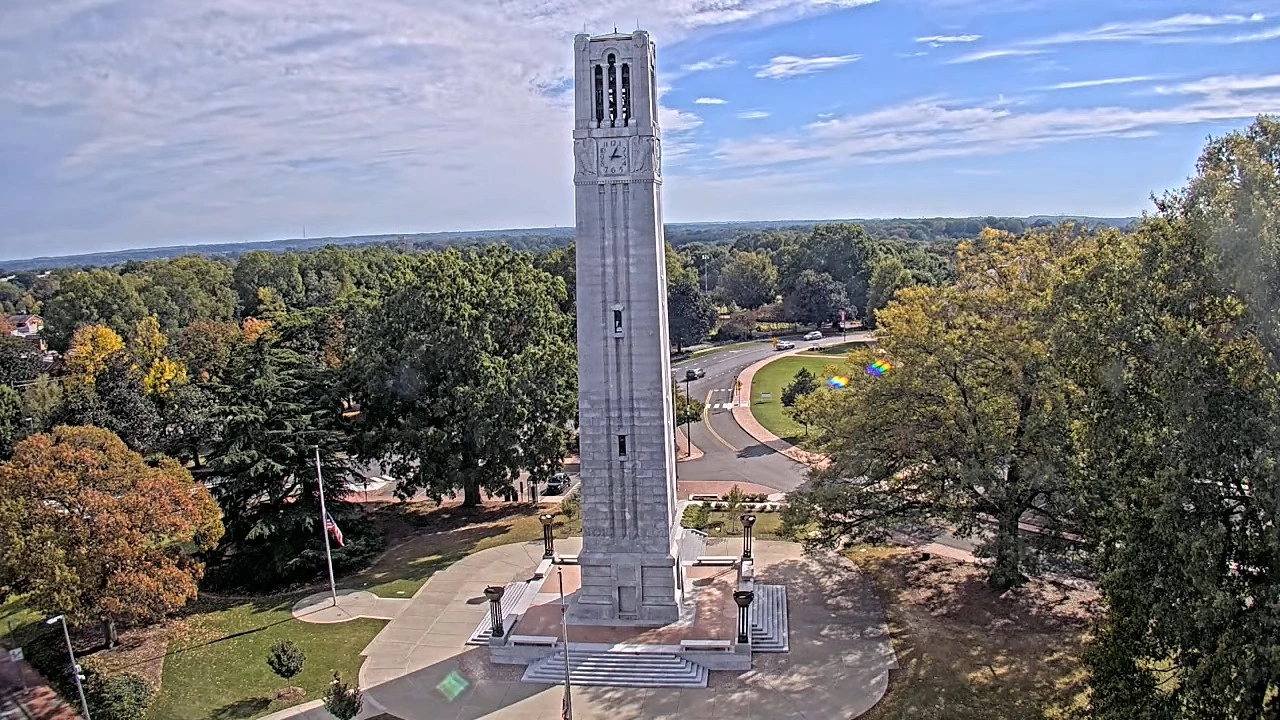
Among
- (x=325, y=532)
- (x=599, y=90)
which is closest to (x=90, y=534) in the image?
(x=325, y=532)

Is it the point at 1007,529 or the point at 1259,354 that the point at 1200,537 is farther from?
the point at 1007,529

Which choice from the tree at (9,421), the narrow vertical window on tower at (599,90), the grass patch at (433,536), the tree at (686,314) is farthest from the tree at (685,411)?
the tree at (686,314)

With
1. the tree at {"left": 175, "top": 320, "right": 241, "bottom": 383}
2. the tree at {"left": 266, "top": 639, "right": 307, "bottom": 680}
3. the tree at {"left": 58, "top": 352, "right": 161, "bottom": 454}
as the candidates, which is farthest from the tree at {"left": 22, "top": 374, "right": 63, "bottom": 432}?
the tree at {"left": 266, "top": 639, "right": 307, "bottom": 680}

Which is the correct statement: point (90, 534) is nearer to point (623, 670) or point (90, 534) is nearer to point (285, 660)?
point (285, 660)

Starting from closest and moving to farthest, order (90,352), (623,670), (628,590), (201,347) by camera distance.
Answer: (623,670) → (628,590) → (90,352) → (201,347)

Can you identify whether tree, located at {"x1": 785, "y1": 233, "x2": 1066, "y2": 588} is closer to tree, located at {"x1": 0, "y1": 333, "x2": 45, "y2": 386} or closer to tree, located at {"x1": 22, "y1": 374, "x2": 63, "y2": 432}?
tree, located at {"x1": 22, "y1": 374, "x2": 63, "y2": 432}
